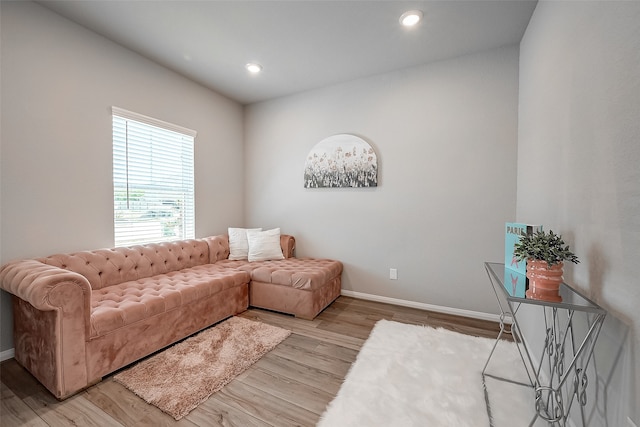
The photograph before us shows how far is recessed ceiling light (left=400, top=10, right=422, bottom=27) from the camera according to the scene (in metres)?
2.14

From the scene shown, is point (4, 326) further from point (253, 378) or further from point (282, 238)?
point (282, 238)

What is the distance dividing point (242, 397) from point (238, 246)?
2.14 m

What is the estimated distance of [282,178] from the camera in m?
3.84

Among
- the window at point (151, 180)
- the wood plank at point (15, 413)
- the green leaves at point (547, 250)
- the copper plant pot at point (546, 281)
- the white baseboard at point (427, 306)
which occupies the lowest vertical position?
the wood plank at point (15, 413)

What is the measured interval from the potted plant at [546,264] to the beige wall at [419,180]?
1.55 m

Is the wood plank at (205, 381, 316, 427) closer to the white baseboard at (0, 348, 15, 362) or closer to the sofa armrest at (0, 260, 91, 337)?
the sofa armrest at (0, 260, 91, 337)

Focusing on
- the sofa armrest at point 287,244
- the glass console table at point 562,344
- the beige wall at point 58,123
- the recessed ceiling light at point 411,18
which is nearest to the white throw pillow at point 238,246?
the sofa armrest at point 287,244

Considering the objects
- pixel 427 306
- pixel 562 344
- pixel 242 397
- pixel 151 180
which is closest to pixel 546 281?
pixel 562 344

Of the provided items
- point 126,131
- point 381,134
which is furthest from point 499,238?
point 126,131

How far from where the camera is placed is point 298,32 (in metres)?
2.39

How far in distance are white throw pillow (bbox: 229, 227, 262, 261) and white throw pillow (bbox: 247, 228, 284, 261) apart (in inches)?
3.7

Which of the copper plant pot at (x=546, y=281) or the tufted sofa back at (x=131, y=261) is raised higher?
the copper plant pot at (x=546, y=281)

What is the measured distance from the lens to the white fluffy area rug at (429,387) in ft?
4.67

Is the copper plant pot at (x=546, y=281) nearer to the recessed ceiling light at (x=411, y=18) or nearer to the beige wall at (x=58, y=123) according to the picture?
the recessed ceiling light at (x=411, y=18)
